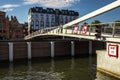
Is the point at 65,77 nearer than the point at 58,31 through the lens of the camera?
Yes

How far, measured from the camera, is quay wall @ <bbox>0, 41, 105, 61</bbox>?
38.8m

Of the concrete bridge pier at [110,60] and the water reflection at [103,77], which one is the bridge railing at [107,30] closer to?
the concrete bridge pier at [110,60]

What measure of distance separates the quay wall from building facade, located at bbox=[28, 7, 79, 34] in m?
89.4

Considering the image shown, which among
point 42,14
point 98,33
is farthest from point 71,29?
point 42,14

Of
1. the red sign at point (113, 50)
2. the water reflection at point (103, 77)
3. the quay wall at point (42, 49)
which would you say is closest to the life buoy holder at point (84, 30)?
the red sign at point (113, 50)

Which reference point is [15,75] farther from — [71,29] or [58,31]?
[58,31]

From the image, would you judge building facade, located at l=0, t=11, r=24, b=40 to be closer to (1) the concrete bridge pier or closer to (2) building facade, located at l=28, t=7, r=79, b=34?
(2) building facade, located at l=28, t=7, r=79, b=34

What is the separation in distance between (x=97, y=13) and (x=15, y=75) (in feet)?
43.0

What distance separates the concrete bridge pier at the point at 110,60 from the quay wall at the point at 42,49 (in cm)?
1722

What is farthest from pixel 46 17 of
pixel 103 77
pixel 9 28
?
pixel 103 77

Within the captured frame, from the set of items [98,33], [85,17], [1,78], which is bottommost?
[1,78]

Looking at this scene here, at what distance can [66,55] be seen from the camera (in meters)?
46.2

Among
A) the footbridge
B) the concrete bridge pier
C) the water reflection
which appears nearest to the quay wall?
the footbridge

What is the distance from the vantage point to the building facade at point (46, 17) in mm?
142000
